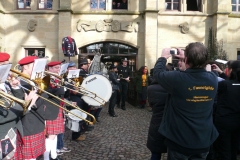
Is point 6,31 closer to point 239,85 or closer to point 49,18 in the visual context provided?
point 49,18

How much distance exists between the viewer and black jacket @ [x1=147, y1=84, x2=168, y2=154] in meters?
2.96

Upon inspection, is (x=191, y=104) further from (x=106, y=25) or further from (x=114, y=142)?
(x=106, y=25)

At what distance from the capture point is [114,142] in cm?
556

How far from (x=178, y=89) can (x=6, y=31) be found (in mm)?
12050

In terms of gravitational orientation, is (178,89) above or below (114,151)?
above

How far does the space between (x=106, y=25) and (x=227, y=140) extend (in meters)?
9.63

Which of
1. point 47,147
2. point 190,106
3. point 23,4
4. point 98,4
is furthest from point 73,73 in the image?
point 23,4

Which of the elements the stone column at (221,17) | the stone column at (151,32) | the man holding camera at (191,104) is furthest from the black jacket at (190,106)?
the stone column at (221,17)

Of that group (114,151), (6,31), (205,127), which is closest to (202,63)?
(205,127)

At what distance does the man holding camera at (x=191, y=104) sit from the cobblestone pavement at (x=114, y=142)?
8.09 feet

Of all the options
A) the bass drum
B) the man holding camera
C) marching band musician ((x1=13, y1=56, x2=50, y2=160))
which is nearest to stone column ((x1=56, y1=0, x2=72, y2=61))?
the bass drum

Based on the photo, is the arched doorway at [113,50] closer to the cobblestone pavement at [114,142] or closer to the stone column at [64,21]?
the stone column at [64,21]

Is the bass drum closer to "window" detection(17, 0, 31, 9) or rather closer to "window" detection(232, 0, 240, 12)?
"window" detection(17, 0, 31, 9)

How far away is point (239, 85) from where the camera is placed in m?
3.59
